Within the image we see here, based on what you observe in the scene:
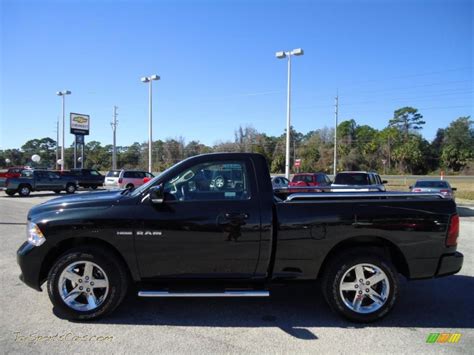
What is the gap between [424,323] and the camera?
430 cm

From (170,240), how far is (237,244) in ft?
2.37

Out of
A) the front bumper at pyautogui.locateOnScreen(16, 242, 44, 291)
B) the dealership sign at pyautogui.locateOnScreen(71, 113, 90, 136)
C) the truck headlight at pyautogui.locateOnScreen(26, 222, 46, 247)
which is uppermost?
the dealership sign at pyautogui.locateOnScreen(71, 113, 90, 136)

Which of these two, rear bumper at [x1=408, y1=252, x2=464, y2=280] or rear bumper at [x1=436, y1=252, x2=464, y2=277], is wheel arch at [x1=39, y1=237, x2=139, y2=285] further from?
rear bumper at [x1=436, y1=252, x2=464, y2=277]

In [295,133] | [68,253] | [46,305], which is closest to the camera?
[68,253]

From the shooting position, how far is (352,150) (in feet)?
263

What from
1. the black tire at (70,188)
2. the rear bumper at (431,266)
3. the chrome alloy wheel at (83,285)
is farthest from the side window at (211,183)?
the black tire at (70,188)

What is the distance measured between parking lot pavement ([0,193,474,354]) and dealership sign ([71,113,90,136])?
45476mm

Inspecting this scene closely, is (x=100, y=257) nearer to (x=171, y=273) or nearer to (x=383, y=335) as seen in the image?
(x=171, y=273)

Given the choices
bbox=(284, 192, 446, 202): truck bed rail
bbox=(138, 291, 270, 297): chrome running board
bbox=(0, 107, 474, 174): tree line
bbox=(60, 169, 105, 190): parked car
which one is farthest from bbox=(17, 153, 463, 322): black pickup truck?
bbox=(0, 107, 474, 174): tree line

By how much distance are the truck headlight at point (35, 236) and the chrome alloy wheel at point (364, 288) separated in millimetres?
3293

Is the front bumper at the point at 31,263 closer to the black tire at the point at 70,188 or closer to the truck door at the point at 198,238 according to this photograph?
the truck door at the point at 198,238

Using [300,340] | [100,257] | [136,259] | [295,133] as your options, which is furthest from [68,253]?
[295,133]

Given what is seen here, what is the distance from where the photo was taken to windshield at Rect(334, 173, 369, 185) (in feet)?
52.5

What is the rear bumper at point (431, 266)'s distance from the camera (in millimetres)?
4395
